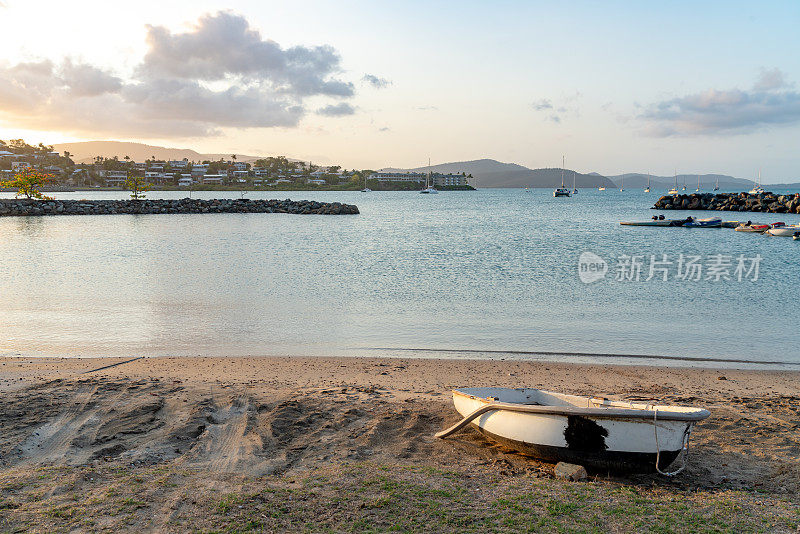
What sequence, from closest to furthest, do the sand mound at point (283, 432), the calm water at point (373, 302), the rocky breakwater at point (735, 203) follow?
the sand mound at point (283, 432) < the calm water at point (373, 302) < the rocky breakwater at point (735, 203)

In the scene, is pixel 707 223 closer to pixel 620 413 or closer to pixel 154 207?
pixel 620 413

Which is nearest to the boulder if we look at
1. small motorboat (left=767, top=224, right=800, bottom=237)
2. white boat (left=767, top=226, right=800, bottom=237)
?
white boat (left=767, top=226, right=800, bottom=237)

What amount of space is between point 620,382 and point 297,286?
15491 millimetres

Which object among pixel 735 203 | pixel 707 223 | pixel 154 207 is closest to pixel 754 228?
pixel 707 223

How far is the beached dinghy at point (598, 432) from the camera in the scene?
6430 millimetres

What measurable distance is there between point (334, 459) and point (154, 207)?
81.1 m

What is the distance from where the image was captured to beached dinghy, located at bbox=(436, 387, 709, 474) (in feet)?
21.1

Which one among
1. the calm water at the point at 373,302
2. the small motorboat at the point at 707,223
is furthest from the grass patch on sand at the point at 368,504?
the small motorboat at the point at 707,223

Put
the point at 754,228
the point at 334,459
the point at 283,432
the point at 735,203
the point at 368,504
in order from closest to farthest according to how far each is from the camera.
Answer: the point at 368,504
the point at 334,459
the point at 283,432
the point at 754,228
the point at 735,203

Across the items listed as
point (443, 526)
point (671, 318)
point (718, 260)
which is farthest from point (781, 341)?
point (718, 260)

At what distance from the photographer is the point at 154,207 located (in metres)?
79.4

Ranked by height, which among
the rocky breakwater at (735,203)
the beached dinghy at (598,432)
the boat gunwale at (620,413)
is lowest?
the beached dinghy at (598,432)

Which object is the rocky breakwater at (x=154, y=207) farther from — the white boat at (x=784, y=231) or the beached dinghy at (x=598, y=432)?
the beached dinghy at (x=598, y=432)

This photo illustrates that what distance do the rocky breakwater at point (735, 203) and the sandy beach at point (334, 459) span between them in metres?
82.0
